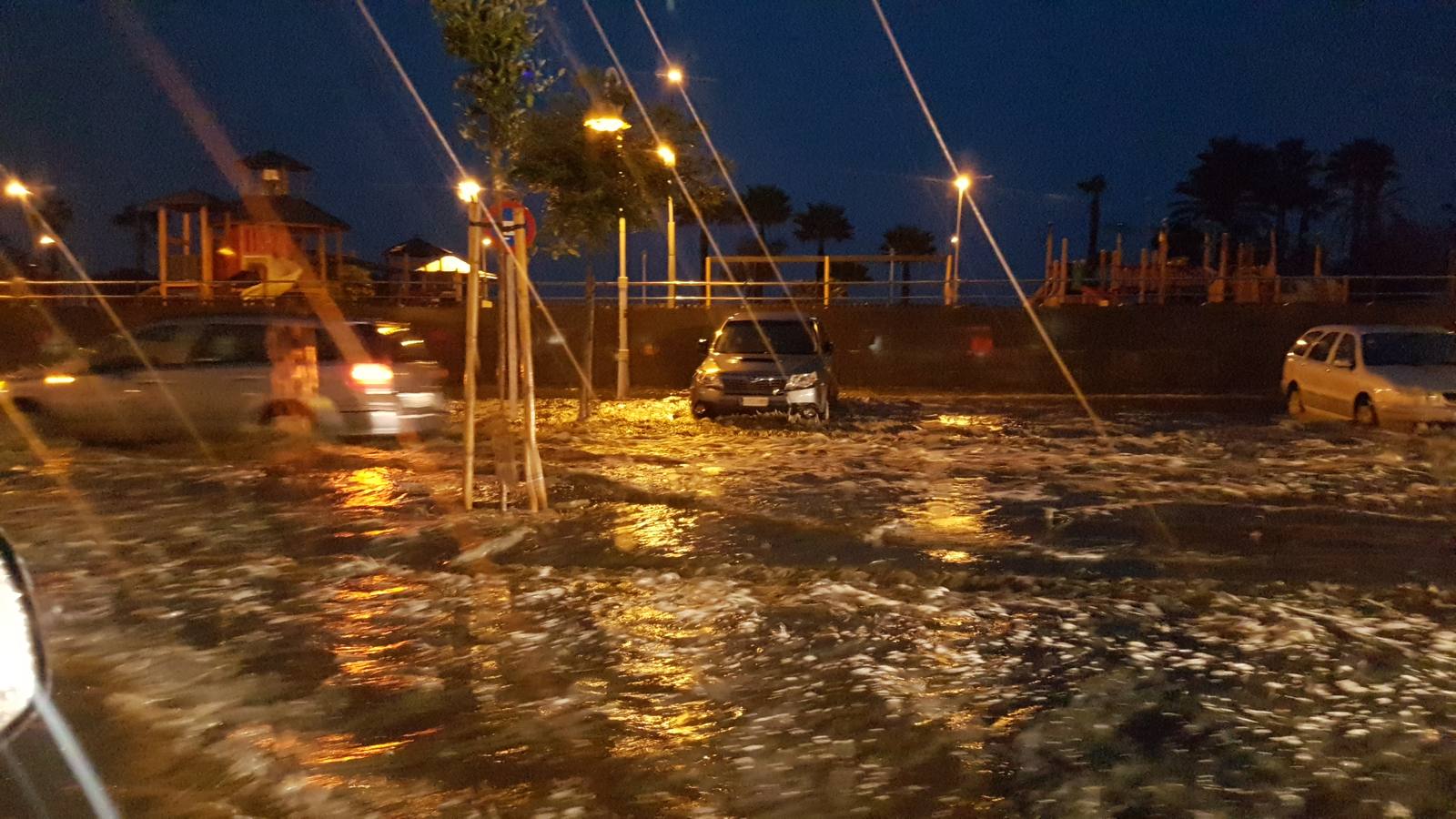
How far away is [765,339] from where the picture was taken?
19.3 metres

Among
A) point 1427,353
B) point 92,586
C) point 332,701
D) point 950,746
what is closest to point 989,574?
point 950,746

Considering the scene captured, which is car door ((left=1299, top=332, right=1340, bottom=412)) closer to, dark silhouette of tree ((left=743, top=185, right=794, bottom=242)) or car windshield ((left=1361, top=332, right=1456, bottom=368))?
car windshield ((left=1361, top=332, right=1456, bottom=368))

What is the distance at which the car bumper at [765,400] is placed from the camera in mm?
18297

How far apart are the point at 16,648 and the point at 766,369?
15765mm

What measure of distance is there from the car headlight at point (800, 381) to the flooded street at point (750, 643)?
16.4 feet

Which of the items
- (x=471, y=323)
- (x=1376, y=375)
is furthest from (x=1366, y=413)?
(x=471, y=323)

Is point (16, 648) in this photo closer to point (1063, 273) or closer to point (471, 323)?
point (471, 323)

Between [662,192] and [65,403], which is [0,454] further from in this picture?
[662,192]

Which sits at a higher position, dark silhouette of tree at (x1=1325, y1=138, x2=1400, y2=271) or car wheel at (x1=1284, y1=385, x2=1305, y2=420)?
dark silhouette of tree at (x1=1325, y1=138, x2=1400, y2=271)

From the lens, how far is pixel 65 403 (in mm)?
14969

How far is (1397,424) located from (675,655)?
1369cm

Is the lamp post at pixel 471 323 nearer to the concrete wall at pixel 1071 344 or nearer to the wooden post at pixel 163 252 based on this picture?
the concrete wall at pixel 1071 344

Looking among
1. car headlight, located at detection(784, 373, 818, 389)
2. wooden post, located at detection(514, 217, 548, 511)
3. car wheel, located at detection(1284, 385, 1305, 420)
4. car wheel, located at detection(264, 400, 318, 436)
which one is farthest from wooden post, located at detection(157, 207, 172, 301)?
car wheel, located at detection(1284, 385, 1305, 420)

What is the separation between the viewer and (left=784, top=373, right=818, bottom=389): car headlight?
18.3 metres
